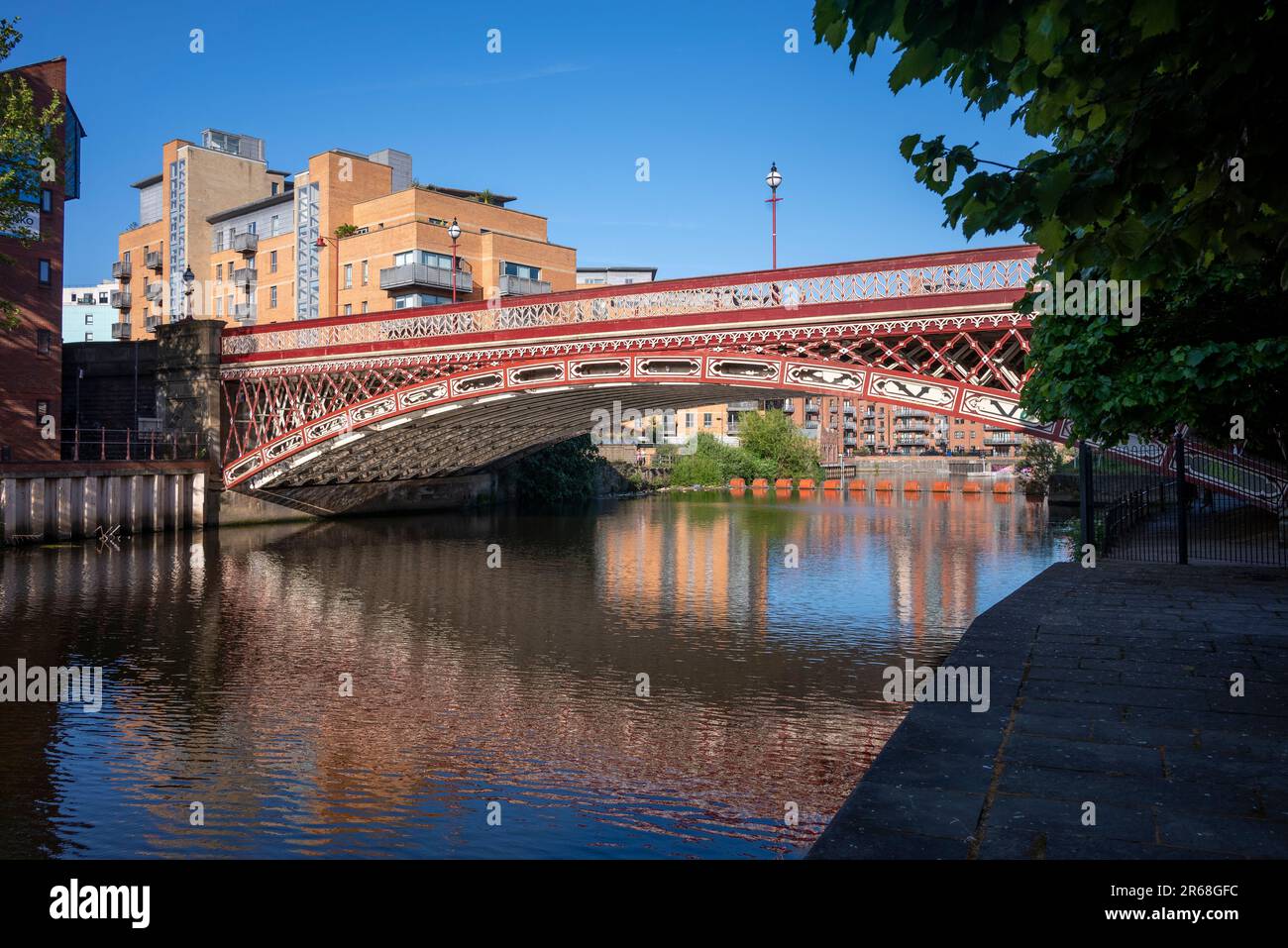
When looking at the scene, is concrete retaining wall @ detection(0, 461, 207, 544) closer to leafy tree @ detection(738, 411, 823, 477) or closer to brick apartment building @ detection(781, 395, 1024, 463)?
leafy tree @ detection(738, 411, 823, 477)

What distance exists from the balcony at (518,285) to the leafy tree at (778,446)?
29.9m

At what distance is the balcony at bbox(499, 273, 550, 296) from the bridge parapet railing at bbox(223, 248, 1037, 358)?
1868 centimetres

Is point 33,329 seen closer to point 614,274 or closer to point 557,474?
point 557,474

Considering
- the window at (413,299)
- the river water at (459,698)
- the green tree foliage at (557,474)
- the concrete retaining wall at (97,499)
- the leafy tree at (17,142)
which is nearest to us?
the river water at (459,698)

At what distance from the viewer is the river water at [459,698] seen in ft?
27.7

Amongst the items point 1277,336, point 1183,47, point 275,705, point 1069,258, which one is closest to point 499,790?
point 275,705

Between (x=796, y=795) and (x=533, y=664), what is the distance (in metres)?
6.38

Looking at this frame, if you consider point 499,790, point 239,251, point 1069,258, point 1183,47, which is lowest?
point 499,790

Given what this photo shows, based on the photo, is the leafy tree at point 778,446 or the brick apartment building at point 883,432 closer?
the leafy tree at point 778,446

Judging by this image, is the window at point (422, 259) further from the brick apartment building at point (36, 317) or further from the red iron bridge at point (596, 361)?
the brick apartment building at point (36, 317)

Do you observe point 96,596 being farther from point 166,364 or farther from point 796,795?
point 166,364

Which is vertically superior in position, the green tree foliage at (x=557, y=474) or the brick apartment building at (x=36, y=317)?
the brick apartment building at (x=36, y=317)

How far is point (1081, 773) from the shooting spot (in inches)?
243

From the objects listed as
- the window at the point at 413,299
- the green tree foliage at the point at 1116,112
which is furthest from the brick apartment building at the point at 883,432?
the green tree foliage at the point at 1116,112
